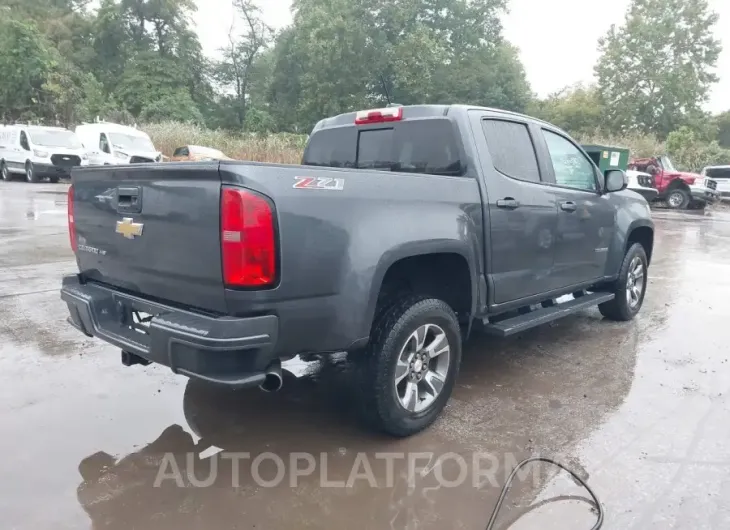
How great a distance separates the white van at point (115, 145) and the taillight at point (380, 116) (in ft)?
55.1

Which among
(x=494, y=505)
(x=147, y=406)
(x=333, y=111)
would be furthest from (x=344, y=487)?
(x=333, y=111)

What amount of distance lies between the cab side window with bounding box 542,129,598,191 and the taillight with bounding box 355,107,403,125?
1.28 metres

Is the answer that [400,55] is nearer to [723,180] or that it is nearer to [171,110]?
[171,110]

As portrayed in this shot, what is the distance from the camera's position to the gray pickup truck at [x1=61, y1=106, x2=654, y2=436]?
2.59 m

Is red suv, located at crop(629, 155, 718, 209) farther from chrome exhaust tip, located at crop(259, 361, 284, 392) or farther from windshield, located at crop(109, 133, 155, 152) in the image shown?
chrome exhaust tip, located at crop(259, 361, 284, 392)

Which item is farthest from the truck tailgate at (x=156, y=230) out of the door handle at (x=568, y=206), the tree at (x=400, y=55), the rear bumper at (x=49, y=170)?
the tree at (x=400, y=55)

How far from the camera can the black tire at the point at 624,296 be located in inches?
219

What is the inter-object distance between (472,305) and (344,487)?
1.38 meters

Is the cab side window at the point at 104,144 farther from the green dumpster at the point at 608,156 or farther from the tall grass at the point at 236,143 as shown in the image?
the green dumpster at the point at 608,156

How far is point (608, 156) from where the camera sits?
18797mm

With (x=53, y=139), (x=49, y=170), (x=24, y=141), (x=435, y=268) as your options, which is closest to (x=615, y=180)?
(x=435, y=268)

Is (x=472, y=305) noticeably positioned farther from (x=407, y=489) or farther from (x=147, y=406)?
(x=147, y=406)

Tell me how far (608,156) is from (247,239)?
61.0 feet

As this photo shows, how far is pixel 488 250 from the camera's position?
3.72m
